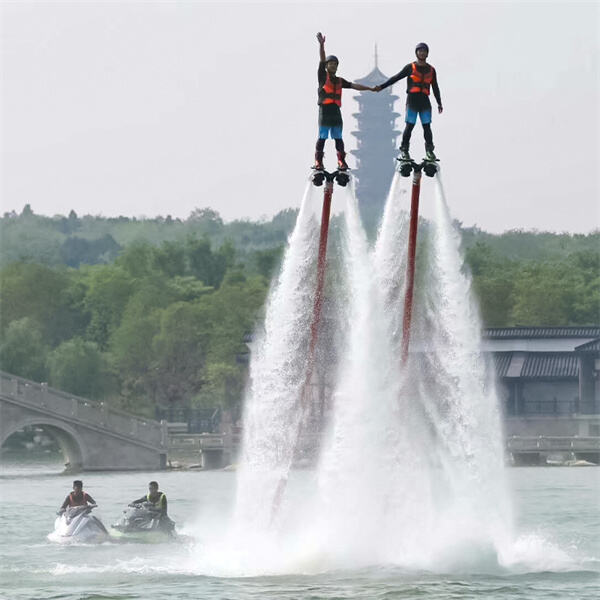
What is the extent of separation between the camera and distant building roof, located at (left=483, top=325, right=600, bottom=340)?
130m

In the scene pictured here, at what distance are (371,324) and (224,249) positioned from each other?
446ft

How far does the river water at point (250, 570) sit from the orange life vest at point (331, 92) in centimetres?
1213

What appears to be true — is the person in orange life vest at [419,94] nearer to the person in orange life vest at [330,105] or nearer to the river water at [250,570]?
the person in orange life vest at [330,105]

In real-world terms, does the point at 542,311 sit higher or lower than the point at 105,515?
higher

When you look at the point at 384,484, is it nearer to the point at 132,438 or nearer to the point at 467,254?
the point at 132,438

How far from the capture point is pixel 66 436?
384 ft

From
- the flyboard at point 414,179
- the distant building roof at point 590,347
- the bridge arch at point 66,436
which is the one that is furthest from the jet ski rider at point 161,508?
the distant building roof at point 590,347

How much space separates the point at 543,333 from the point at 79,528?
201 feet

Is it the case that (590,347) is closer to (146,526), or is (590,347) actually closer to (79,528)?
(79,528)

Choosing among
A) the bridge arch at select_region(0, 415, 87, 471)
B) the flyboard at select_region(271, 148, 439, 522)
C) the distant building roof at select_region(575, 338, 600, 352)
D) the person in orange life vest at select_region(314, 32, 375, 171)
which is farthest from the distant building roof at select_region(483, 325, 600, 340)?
the person in orange life vest at select_region(314, 32, 375, 171)

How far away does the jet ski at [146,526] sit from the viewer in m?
71.9

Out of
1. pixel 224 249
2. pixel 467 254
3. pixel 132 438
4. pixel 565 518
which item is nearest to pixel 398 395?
pixel 565 518

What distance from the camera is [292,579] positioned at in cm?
5638

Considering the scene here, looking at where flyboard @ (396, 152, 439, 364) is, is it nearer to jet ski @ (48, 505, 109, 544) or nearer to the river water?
the river water
